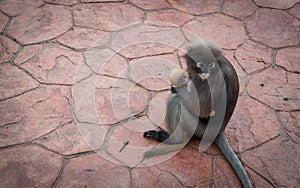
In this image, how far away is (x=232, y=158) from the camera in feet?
10.0

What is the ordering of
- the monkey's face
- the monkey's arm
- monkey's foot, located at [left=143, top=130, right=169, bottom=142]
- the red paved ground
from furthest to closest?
A: monkey's foot, located at [left=143, top=130, right=169, bottom=142]
the red paved ground
the monkey's arm
the monkey's face

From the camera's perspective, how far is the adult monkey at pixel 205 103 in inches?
109

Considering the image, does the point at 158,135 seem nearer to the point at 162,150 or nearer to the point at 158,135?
the point at 158,135

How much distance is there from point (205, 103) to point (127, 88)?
120 cm

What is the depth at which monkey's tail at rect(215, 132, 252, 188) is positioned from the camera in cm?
→ 294

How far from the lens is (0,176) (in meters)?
2.99

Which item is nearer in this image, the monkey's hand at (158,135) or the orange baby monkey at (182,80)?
the orange baby monkey at (182,80)

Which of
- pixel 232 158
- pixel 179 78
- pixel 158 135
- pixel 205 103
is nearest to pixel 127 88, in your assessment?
pixel 158 135

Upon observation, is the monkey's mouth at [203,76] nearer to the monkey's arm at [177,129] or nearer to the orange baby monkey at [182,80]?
the orange baby monkey at [182,80]

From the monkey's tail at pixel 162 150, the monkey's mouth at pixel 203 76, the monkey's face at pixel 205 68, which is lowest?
the monkey's tail at pixel 162 150

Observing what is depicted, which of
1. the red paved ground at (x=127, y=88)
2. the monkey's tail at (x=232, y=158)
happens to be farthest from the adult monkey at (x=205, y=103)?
the red paved ground at (x=127, y=88)

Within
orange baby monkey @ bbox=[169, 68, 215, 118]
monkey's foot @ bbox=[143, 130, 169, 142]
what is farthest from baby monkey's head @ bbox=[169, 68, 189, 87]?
monkey's foot @ bbox=[143, 130, 169, 142]

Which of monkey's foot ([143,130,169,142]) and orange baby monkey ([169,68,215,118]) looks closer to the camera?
orange baby monkey ([169,68,215,118])

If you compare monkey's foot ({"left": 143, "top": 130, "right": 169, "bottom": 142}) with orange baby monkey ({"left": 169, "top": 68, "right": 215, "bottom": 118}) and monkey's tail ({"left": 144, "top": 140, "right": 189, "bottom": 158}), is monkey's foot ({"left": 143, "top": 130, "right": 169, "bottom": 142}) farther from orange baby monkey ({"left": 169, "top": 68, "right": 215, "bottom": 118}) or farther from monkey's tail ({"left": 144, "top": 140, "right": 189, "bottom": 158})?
orange baby monkey ({"left": 169, "top": 68, "right": 215, "bottom": 118})
